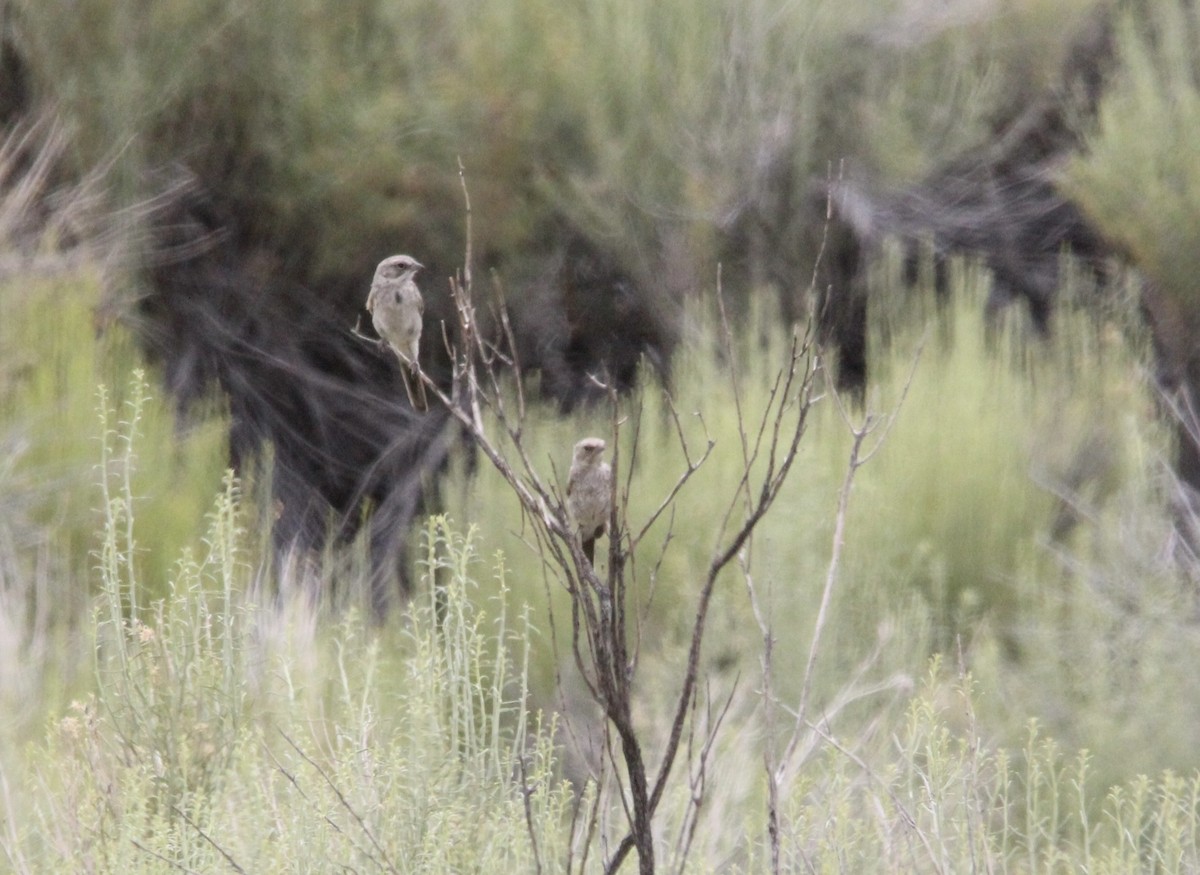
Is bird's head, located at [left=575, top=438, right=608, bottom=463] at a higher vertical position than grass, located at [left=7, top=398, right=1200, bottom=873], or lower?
higher

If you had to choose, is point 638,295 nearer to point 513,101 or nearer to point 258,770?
point 513,101

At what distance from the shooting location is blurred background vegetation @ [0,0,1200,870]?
5801mm

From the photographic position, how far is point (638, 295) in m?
8.59

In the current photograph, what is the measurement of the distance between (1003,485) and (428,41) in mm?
3551

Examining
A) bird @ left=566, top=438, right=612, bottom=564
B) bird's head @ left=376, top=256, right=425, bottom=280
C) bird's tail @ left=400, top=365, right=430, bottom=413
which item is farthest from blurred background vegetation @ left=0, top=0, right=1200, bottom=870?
bird's head @ left=376, top=256, right=425, bottom=280

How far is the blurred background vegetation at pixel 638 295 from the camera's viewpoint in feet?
19.0

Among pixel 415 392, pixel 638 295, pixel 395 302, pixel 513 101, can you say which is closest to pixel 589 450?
pixel 395 302

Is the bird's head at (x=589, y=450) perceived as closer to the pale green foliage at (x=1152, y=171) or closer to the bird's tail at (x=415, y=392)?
the bird's tail at (x=415, y=392)

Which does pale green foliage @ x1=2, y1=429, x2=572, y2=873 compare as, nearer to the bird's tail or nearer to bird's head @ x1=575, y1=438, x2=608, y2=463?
the bird's tail

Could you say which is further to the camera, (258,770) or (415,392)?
(415,392)

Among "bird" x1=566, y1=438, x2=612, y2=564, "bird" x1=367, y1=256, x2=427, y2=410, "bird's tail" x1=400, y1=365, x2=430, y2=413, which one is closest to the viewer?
"bird's tail" x1=400, y1=365, x2=430, y2=413

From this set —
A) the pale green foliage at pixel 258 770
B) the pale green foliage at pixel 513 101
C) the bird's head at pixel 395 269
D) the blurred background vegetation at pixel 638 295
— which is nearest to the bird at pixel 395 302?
the bird's head at pixel 395 269

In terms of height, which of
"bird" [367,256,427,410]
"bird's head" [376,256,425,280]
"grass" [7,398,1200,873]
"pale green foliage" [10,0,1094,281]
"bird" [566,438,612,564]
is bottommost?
"grass" [7,398,1200,873]

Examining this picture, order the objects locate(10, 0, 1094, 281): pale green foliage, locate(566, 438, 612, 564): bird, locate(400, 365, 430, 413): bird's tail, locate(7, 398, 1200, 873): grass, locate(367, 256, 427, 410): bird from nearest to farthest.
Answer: locate(7, 398, 1200, 873): grass
locate(400, 365, 430, 413): bird's tail
locate(566, 438, 612, 564): bird
locate(367, 256, 427, 410): bird
locate(10, 0, 1094, 281): pale green foliage
